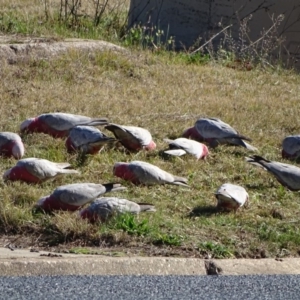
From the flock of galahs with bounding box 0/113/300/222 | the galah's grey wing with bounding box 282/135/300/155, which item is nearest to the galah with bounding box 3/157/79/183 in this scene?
the flock of galahs with bounding box 0/113/300/222

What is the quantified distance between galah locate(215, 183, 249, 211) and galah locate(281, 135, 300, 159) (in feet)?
4.24

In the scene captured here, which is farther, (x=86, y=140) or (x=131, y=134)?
(x=131, y=134)

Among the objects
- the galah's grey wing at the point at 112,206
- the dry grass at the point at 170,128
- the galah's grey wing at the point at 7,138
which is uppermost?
the galah's grey wing at the point at 112,206

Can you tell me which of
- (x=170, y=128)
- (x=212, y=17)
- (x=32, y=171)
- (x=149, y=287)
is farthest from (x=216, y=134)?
(x=212, y=17)

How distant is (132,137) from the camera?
22.9 ft

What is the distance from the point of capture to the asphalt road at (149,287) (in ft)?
15.4

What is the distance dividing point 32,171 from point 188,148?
1.43 meters

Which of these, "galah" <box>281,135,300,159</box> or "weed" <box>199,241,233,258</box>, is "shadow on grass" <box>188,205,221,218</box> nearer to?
"weed" <box>199,241,233,258</box>

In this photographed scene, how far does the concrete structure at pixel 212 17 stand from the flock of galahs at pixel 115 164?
494 cm

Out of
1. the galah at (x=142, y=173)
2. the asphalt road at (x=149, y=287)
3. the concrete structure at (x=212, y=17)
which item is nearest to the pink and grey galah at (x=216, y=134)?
the galah at (x=142, y=173)

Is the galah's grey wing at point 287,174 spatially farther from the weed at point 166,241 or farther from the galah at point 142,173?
the weed at point 166,241

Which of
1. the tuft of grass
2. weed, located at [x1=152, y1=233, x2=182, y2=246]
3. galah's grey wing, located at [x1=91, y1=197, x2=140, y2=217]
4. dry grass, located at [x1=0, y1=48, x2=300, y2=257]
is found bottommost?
dry grass, located at [x1=0, y1=48, x2=300, y2=257]

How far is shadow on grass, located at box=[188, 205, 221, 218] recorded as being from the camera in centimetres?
591

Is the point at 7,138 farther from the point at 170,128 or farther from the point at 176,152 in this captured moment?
the point at 170,128
